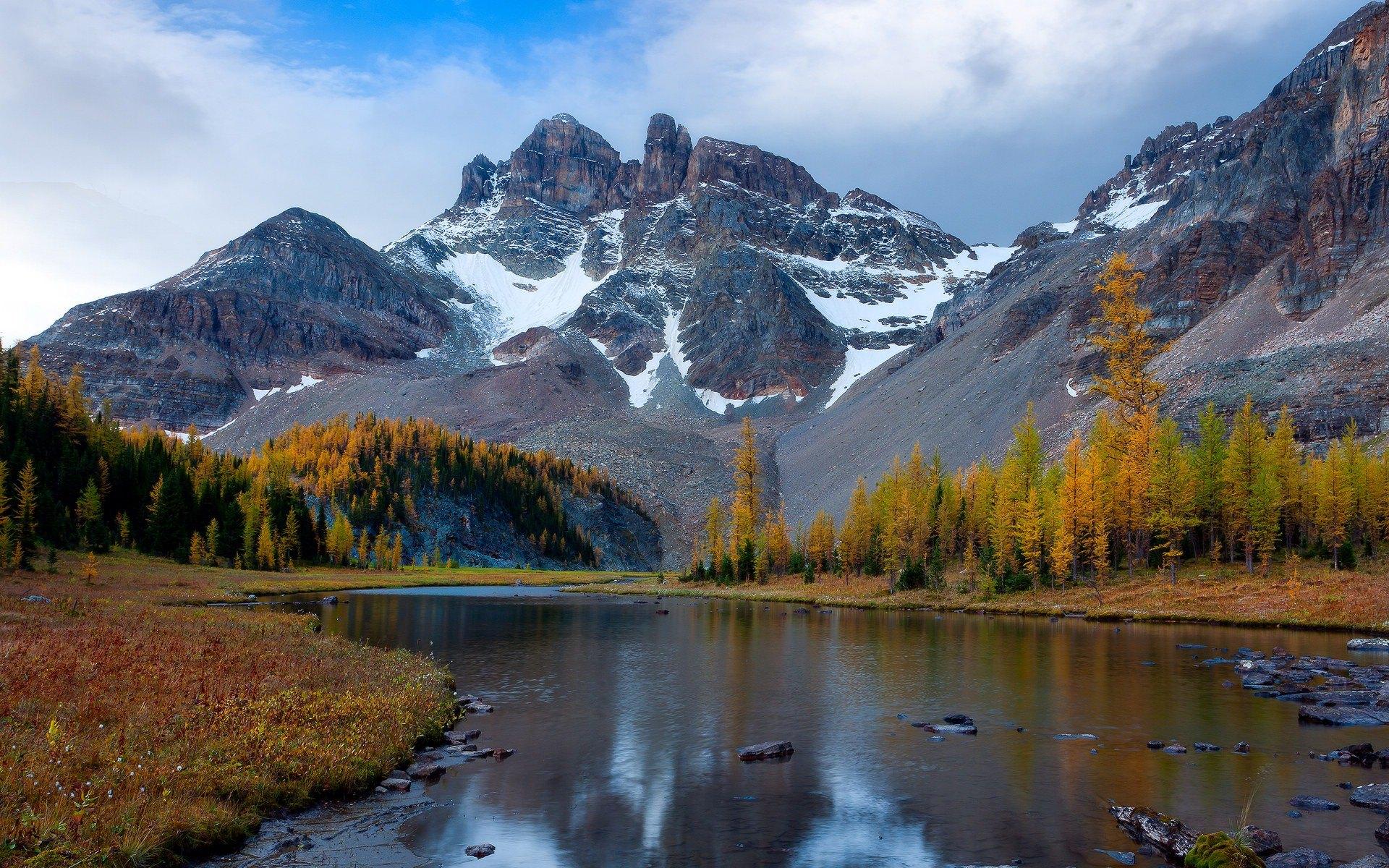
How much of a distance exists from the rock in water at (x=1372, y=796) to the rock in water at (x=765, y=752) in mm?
11985

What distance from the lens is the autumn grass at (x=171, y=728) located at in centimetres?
1145

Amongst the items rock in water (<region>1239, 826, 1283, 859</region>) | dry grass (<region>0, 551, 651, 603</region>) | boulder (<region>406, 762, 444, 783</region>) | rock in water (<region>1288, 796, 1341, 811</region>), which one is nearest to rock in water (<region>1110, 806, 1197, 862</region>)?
rock in water (<region>1239, 826, 1283, 859</region>)

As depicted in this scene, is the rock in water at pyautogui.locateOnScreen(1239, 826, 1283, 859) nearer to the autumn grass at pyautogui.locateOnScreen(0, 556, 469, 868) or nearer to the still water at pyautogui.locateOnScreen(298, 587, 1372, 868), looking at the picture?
the still water at pyautogui.locateOnScreen(298, 587, 1372, 868)

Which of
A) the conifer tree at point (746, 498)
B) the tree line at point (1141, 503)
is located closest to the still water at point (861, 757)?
the tree line at point (1141, 503)

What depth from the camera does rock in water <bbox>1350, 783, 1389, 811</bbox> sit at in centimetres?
1594

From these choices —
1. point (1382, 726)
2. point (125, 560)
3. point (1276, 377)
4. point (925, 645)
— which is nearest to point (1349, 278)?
point (1276, 377)

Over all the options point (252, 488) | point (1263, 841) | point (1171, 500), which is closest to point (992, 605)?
point (1171, 500)

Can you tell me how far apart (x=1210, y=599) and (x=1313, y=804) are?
46.6m

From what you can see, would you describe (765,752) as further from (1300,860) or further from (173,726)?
(173,726)

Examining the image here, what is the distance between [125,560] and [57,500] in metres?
11.4

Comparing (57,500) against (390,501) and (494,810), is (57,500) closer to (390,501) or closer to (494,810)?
(390,501)

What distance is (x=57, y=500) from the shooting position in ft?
269

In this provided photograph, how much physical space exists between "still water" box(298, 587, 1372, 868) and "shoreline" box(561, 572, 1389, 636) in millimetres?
5460

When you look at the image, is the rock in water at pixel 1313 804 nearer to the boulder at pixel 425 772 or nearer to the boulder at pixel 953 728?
the boulder at pixel 953 728
